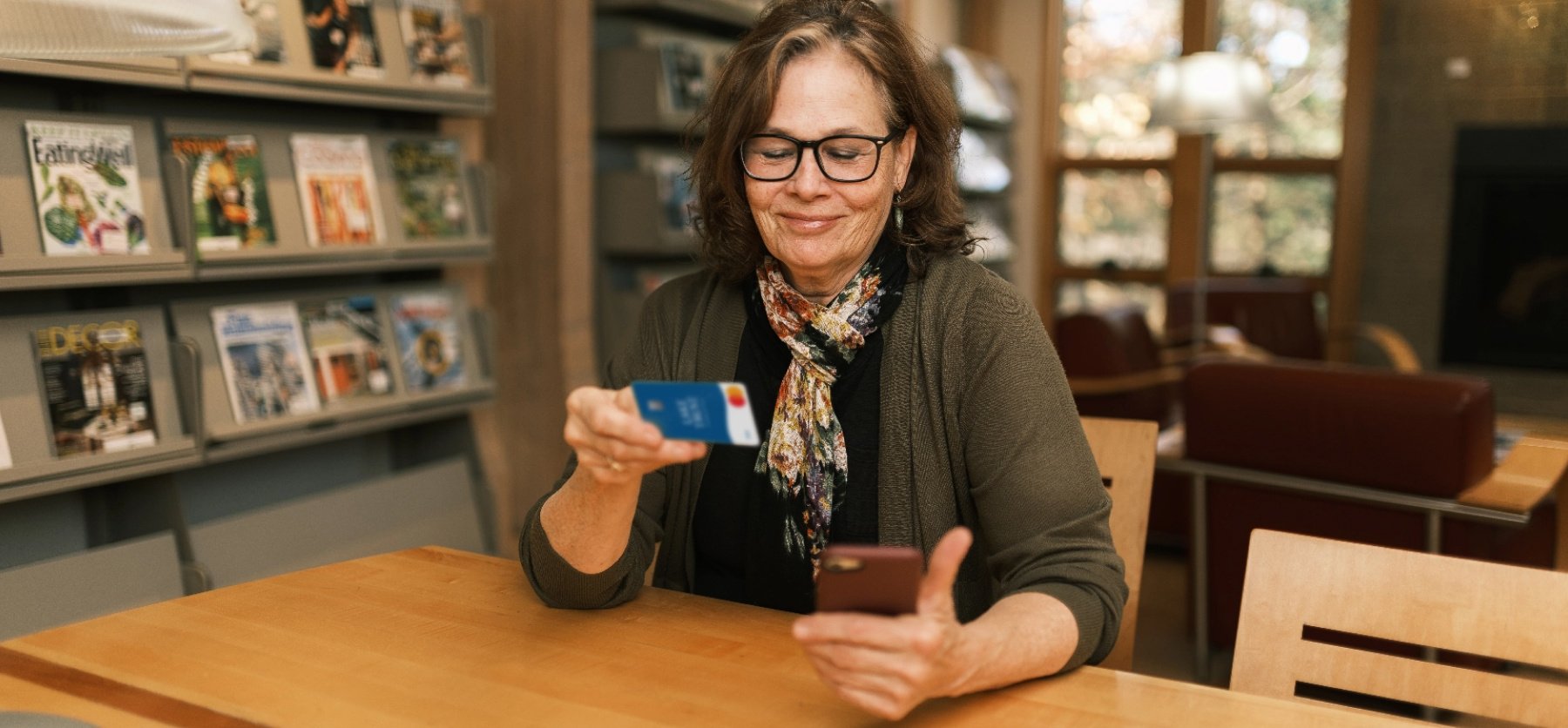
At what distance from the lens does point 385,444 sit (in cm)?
336

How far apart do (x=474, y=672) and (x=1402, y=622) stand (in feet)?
3.17

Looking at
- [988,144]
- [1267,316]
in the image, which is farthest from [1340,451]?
[988,144]

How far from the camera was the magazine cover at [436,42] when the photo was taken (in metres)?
2.97

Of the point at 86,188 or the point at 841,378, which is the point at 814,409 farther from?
the point at 86,188

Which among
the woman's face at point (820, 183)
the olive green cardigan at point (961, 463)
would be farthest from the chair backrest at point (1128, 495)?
the woman's face at point (820, 183)

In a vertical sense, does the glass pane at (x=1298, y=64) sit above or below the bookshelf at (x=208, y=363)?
above

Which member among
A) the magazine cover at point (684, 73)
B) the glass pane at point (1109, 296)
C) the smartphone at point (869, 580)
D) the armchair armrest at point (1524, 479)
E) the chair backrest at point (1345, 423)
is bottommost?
the glass pane at point (1109, 296)

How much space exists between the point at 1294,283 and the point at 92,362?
18.9 feet

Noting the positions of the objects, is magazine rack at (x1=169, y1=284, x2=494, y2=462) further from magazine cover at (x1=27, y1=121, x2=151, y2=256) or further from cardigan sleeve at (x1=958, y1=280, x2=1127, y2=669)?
cardigan sleeve at (x1=958, y1=280, x2=1127, y2=669)

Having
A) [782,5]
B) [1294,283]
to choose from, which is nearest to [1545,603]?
[782,5]

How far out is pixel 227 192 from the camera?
2576 millimetres

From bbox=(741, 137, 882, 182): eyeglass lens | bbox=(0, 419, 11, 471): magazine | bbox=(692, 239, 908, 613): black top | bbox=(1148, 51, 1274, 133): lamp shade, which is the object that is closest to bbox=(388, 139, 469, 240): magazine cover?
bbox=(0, 419, 11, 471): magazine

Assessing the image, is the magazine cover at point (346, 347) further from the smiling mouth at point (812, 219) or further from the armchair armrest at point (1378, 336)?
the armchair armrest at point (1378, 336)

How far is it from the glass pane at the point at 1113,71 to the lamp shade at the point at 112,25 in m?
6.49
